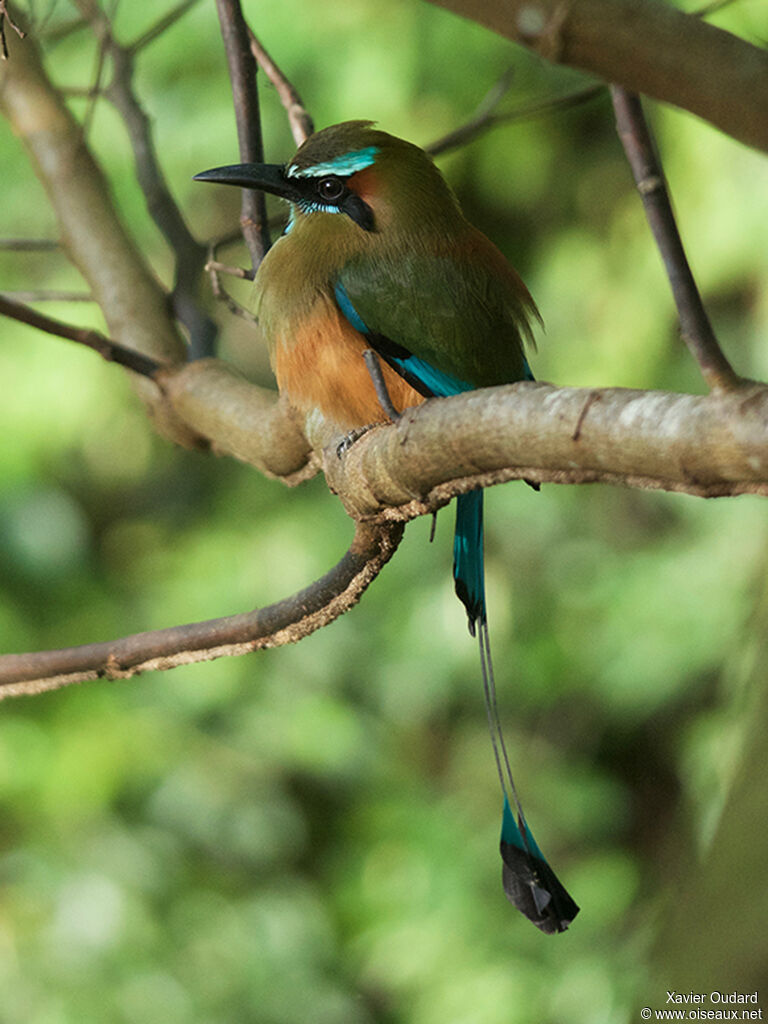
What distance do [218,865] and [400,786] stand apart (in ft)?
1.79

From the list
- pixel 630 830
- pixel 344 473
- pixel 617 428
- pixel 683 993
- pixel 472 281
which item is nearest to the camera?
pixel 617 428

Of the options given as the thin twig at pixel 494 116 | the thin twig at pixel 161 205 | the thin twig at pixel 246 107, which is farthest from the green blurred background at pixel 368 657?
the thin twig at pixel 246 107

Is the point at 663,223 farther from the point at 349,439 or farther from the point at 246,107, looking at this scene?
the point at 246,107

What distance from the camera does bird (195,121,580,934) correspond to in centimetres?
157

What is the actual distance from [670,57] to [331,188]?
3.59 ft

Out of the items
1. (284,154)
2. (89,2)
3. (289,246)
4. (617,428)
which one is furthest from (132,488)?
(617,428)

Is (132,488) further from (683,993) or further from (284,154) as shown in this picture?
(683,993)

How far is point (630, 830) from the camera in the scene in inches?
147

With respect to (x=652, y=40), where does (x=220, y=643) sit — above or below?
above

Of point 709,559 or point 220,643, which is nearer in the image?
point 220,643

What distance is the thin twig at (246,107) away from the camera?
5.62 ft

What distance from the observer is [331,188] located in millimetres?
1718

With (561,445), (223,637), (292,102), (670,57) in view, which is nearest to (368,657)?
(292,102)

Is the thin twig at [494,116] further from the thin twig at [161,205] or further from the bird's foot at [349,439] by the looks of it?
the bird's foot at [349,439]
